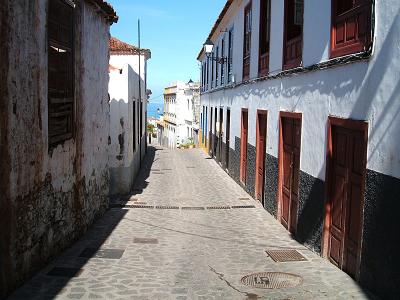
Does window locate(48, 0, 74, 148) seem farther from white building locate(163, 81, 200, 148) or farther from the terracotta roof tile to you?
white building locate(163, 81, 200, 148)

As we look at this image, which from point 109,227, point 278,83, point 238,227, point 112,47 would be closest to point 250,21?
point 278,83

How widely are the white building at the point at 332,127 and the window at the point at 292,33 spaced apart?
0.02m

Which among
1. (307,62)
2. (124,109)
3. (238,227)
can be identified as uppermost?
(307,62)

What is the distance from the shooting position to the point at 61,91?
7312 millimetres

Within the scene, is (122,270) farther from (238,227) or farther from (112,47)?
(112,47)

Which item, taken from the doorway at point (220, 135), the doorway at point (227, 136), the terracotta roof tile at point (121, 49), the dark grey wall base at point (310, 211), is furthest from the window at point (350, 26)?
the doorway at point (220, 135)

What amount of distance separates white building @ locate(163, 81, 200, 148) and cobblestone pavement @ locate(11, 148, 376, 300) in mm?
25508

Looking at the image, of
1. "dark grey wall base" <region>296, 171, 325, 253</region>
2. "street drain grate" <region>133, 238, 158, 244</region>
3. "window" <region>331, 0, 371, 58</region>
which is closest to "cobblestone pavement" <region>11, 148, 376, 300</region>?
"street drain grate" <region>133, 238, 158, 244</region>

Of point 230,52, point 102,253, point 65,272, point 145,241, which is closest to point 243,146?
point 230,52

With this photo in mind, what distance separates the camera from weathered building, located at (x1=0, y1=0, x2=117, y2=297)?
5.21 m

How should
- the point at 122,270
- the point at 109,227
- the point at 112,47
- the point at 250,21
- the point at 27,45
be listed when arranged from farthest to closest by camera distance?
the point at 112,47, the point at 250,21, the point at 109,227, the point at 122,270, the point at 27,45

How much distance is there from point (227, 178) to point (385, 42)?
466 inches

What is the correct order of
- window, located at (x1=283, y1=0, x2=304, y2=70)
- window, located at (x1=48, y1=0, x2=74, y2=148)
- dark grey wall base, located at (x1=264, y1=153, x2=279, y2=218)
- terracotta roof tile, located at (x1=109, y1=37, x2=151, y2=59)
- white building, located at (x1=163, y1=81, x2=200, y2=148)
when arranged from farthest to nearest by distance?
white building, located at (x1=163, y1=81, x2=200, y2=148) → terracotta roof tile, located at (x1=109, y1=37, x2=151, y2=59) → dark grey wall base, located at (x1=264, y1=153, x2=279, y2=218) → window, located at (x1=283, y1=0, x2=304, y2=70) → window, located at (x1=48, y1=0, x2=74, y2=148)

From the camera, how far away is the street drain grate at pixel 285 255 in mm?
7396
